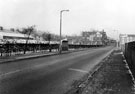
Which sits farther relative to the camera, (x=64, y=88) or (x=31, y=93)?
(x=64, y=88)

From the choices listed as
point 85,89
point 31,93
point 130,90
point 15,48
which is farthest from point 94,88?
point 15,48

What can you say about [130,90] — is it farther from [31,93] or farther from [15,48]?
[15,48]

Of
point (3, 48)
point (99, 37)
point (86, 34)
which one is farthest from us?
point (86, 34)

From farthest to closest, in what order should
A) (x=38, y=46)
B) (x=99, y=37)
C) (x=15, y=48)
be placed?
(x=99, y=37) → (x=38, y=46) → (x=15, y=48)

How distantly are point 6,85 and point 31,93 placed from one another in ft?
5.51

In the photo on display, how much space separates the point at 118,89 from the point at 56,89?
7.99ft

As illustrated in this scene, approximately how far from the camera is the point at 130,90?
22.5 ft

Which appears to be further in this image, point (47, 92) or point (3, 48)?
point (3, 48)

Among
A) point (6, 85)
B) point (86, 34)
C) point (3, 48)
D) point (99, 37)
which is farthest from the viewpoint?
point (86, 34)

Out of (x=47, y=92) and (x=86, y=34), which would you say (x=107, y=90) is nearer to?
(x=47, y=92)

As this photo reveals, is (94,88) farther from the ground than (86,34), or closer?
closer

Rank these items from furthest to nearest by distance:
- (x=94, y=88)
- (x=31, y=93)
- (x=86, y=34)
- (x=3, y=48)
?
(x=86, y=34)
(x=3, y=48)
(x=94, y=88)
(x=31, y=93)

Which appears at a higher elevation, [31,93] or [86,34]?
[86,34]

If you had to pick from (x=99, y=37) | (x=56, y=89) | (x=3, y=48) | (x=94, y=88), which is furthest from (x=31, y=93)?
(x=99, y=37)
